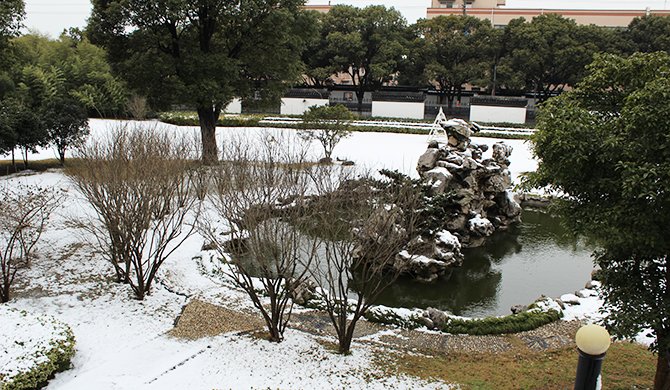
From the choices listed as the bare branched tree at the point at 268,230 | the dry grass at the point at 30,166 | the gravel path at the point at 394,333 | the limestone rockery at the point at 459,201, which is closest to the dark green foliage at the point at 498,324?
the gravel path at the point at 394,333

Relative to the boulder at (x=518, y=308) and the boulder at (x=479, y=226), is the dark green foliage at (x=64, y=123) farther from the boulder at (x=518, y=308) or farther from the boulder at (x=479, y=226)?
the boulder at (x=518, y=308)

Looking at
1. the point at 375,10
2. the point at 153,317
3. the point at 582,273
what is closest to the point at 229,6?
the point at 153,317

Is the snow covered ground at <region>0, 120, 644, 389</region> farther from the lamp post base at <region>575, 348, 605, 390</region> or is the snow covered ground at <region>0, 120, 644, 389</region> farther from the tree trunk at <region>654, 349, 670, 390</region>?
the lamp post base at <region>575, 348, 605, 390</region>

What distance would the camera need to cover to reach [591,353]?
439cm

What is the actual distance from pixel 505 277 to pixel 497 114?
990 inches

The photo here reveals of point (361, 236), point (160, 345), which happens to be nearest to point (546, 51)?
point (361, 236)

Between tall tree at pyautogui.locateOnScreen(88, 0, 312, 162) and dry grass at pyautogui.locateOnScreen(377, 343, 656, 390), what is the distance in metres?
10.3

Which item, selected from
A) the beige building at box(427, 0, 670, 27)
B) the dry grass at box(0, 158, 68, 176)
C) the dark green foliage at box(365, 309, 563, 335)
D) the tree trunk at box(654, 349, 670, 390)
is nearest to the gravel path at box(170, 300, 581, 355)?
the dark green foliage at box(365, 309, 563, 335)

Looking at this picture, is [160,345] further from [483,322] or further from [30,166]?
[30,166]

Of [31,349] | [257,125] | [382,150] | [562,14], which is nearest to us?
[31,349]

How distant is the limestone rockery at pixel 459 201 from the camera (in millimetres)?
13062

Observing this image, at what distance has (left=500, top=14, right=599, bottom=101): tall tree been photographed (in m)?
35.5

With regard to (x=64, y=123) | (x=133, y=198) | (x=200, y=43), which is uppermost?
(x=200, y=43)

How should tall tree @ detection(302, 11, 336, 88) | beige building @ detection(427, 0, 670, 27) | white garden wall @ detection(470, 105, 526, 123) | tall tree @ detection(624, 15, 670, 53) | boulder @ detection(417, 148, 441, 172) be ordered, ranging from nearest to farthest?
boulder @ detection(417, 148, 441, 172)
tall tree @ detection(624, 15, 670, 53)
white garden wall @ detection(470, 105, 526, 123)
tall tree @ detection(302, 11, 336, 88)
beige building @ detection(427, 0, 670, 27)
